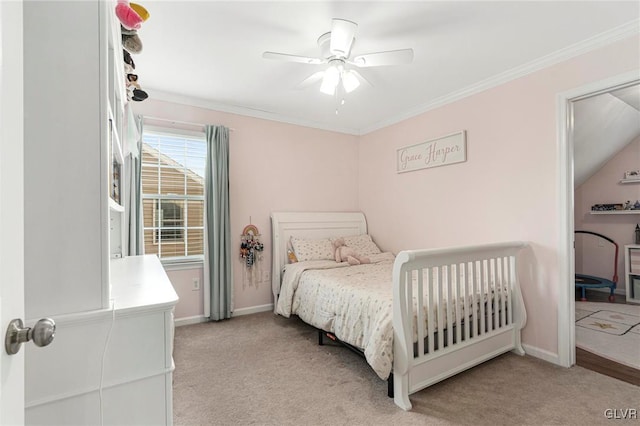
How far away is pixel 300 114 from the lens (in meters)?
3.76

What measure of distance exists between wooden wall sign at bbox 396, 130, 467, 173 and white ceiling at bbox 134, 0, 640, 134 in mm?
434

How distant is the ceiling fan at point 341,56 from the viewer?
6.04 feet

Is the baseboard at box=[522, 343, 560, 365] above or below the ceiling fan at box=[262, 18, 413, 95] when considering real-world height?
below

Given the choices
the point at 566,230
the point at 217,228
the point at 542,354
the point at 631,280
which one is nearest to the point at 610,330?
the point at 542,354

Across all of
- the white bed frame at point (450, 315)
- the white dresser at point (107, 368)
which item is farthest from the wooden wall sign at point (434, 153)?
the white dresser at point (107, 368)

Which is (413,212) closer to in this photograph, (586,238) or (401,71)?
(401,71)

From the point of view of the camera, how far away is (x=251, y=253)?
11.6 feet

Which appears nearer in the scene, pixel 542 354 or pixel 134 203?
pixel 542 354

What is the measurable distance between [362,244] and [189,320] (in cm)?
212

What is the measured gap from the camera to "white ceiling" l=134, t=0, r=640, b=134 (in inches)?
72.7

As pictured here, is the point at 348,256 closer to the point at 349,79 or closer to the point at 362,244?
the point at 362,244

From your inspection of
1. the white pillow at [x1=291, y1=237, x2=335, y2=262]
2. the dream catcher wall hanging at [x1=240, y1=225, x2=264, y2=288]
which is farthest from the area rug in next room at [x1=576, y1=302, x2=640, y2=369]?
the dream catcher wall hanging at [x1=240, y1=225, x2=264, y2=288]

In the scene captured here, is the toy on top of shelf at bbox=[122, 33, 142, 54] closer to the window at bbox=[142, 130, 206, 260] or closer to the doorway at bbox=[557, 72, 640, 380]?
the window at bbox=[142, 130, 206, 260]
